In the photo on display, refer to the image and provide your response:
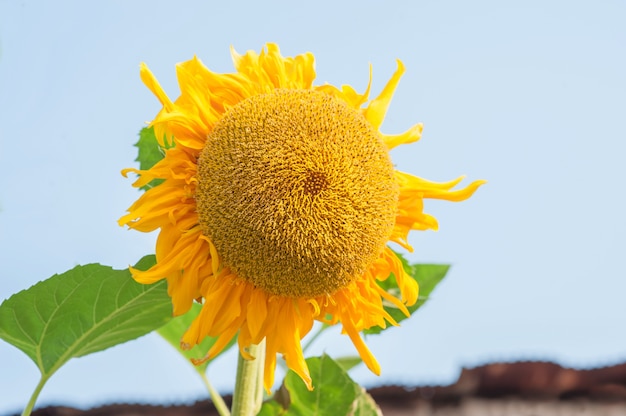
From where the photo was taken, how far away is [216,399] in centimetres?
123

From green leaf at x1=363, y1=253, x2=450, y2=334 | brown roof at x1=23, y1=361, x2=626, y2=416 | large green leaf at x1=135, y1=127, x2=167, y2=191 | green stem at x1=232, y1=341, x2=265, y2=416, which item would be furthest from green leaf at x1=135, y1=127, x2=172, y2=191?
brown roof at x1=23, y1=361, x2=626, y2=416

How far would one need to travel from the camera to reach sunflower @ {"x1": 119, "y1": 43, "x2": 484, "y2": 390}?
0.95 metres

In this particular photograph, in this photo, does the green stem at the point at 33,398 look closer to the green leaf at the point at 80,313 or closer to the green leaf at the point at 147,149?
the green leaf at the point at 80,313

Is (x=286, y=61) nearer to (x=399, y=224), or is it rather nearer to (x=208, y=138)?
(x=208, y=138)

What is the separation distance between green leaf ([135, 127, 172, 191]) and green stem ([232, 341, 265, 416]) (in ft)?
0.94

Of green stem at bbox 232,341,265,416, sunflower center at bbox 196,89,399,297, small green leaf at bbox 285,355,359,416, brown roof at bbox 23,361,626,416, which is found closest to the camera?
sunflower center at bbox 196,89,399,297

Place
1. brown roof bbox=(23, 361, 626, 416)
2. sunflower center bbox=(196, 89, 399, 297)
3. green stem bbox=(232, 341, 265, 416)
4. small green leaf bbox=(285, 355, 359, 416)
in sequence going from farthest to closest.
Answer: brown roof bbox=(23, 361, 626, 416) < small green leaf bbox=(285, 355, 359, 416) < green stem bbox=(232, 341, 265, 416) < sunflower center bbox=(196, 89, 399, 297)

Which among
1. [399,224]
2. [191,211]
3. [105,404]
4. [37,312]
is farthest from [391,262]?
[105,404]

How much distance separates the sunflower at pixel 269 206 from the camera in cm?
95

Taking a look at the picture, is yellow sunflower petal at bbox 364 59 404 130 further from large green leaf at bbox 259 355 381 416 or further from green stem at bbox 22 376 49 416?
green stem at bbox 22 376 49 416

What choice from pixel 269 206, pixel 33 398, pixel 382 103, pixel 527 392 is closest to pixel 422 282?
pixel 382 103

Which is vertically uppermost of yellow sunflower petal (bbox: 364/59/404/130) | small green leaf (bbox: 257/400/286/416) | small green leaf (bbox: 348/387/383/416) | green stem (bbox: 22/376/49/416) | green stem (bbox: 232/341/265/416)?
yellow sunflower petal (bbox: 364/59/404/130)

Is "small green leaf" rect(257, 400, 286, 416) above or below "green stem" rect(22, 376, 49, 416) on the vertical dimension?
below

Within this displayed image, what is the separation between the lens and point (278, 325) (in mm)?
1013
